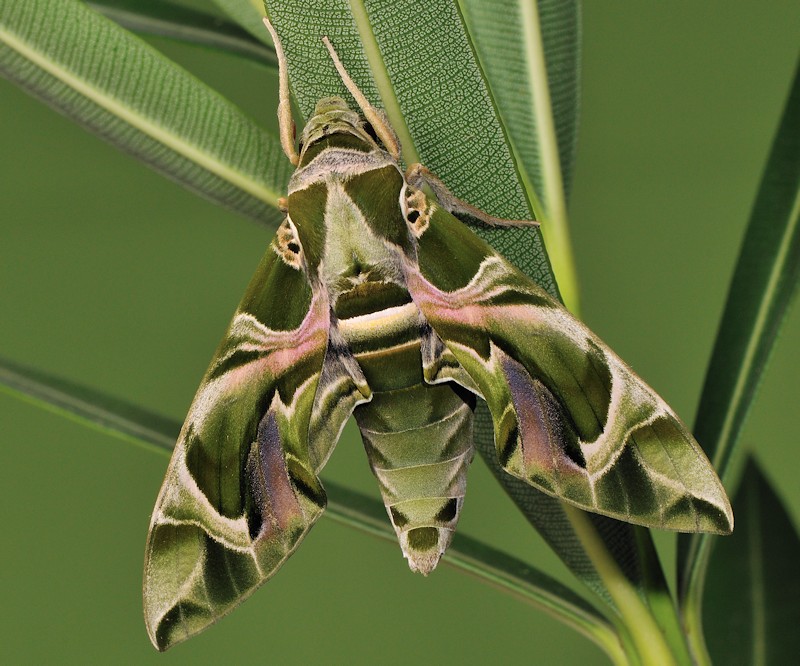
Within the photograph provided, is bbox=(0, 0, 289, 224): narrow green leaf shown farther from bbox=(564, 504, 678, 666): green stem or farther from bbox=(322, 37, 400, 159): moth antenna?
bbox=(564, 504, 678, 666): green stem

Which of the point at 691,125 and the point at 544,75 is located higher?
the point at 544,75

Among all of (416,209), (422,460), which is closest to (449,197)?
(416,209)

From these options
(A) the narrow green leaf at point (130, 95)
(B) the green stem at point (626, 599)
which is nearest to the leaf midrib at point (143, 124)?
(A) the narrow green leaf at point (130, 95)

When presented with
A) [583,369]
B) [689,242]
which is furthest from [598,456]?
[689,242]

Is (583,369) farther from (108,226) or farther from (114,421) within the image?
(108,226)

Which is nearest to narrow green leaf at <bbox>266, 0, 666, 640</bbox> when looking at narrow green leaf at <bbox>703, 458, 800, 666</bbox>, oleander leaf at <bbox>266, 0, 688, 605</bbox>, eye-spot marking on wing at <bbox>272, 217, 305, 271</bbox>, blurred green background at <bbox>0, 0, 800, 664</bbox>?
oleander leaf at <bbox>266, 0, 688, 605</bbox>
